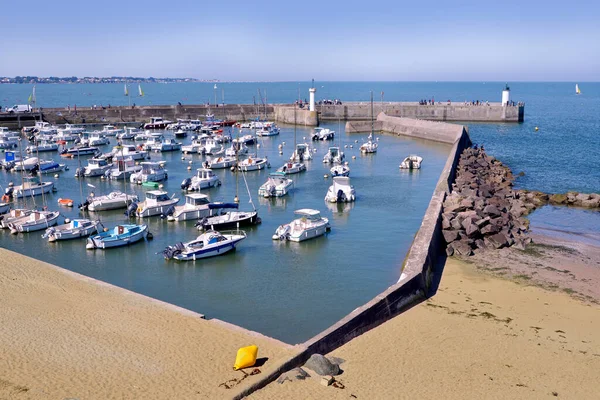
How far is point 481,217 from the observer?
28.2 metres

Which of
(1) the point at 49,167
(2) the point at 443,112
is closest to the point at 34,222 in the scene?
(1) the point at 49,167

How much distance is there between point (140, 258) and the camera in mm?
26344

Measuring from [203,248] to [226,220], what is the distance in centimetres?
472

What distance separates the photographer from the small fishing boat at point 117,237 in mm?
27297

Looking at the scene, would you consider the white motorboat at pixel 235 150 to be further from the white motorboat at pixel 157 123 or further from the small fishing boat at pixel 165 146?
the white motorboat at pixel 157 123

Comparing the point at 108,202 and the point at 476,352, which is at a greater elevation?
the point at 108,202

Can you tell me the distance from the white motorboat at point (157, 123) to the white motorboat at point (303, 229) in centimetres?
5130

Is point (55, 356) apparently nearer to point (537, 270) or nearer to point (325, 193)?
point (537, 270)

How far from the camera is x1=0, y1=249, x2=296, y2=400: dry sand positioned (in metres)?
13.1

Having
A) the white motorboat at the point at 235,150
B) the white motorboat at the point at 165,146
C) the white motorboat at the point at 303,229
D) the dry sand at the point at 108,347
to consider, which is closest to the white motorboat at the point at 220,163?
the white motorboat at the point at 235,150

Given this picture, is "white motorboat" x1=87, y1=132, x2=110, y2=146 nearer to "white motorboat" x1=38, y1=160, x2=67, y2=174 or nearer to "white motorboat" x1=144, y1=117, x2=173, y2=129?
"white motorboat" x1=144, y1=117, x2=173, y2=129

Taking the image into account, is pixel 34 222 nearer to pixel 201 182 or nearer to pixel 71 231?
pixel 71 231

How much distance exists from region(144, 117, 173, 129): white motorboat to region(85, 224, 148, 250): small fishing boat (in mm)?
49838

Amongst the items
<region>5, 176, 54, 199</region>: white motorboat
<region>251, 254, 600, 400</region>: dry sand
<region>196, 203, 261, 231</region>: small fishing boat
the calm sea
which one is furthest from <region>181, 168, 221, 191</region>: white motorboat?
<region>251, 254, 600, 400</region>: dry sand
